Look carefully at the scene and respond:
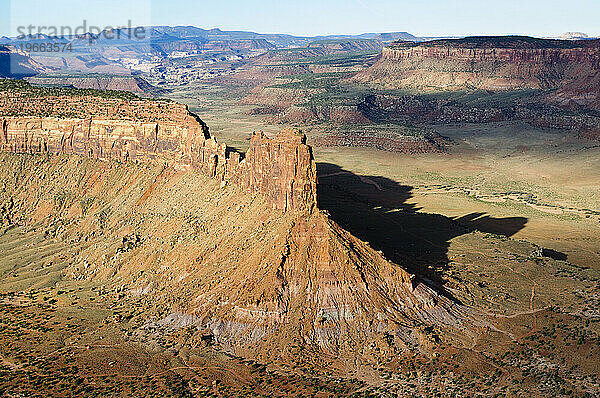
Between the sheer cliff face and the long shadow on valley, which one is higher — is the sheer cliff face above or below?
above

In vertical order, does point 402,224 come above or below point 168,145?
below

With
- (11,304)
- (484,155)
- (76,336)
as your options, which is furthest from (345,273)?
(484,155)

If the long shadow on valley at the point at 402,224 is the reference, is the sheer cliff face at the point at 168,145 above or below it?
above

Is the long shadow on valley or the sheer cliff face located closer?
the sheer cliff face

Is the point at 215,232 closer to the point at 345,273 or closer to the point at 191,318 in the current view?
the point at 191,318

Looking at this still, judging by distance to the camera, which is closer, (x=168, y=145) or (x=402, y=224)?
(x=168, y=145)
